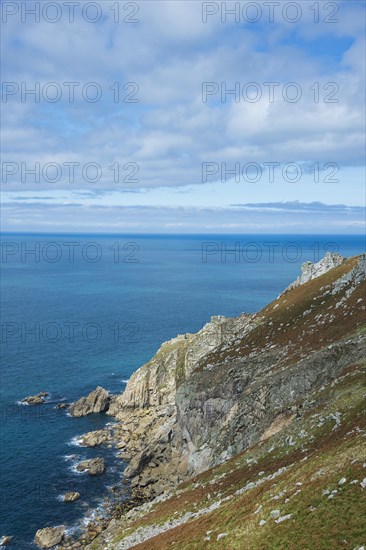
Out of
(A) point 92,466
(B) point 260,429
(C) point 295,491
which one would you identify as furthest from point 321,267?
(C) point 295,491

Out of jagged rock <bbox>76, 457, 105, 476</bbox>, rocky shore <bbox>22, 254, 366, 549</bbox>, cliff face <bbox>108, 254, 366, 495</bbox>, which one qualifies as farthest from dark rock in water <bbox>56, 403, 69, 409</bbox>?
jagged rock <bbox>76, 457, 105, 476</bbox>

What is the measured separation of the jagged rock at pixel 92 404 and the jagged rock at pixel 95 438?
9.79m

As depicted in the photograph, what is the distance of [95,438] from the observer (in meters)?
89.1

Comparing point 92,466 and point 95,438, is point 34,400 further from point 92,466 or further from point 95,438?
point 92,466

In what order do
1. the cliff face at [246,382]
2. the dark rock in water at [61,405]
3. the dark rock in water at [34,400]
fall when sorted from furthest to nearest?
the dark rock in water at [34,400] < the dark rock in water at [61,405] < the cliff face at [246,382]

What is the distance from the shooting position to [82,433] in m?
92.9

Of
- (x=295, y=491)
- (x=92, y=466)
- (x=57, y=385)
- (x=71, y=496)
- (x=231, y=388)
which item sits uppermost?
(x=295, y=491)

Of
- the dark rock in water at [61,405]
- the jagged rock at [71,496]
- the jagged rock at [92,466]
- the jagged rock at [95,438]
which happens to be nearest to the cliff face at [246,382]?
the jagged rock at [95,438]

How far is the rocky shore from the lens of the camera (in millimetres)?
57000

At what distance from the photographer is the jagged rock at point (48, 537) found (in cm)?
5981

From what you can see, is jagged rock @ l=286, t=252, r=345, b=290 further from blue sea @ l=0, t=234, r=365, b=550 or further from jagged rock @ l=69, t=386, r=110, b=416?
blue sea @ l=0, t=234, r=365, b=550

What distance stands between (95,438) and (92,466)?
1084cm

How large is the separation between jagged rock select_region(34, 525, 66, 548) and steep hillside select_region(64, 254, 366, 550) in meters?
6.84

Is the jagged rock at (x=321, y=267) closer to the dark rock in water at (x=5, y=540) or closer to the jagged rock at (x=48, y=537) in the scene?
the jagged rock at (x=48, y=537)
